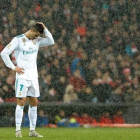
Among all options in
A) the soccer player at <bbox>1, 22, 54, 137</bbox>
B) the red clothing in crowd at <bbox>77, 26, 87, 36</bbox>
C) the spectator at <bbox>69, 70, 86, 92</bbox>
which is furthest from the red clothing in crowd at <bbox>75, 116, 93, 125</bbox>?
the soccer player at <bbox>1, 22, 54, 137</bbox>

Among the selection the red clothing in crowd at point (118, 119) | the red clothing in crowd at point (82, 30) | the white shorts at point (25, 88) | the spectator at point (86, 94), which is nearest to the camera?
the white shorts at point (25, 88)

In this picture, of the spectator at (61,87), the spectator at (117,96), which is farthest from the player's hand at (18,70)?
the spectator at (61,87)

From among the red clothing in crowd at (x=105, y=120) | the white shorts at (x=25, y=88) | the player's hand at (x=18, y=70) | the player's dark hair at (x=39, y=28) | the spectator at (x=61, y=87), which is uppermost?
the player's dark hair at (x=39, y=28)

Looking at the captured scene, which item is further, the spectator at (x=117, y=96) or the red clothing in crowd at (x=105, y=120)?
the spectator at (x=117, y=96)

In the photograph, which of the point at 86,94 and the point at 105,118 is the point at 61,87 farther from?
the point at 105,118

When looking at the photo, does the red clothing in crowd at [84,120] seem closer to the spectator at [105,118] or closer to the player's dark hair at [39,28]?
the spectator at [105,118]

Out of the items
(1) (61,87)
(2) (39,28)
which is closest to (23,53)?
(2) (39,28)

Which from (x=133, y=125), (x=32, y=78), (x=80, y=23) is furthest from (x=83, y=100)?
(x=32, y=78)

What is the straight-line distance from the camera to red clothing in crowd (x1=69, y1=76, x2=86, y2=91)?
18.2 metres

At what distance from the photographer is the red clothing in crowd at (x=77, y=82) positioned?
18156 millimetres

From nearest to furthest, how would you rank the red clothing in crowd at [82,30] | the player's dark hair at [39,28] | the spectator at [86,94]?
the player's dark hair at [39,28], the spectator at [86,94], the red clothing in crowd at [82,30]

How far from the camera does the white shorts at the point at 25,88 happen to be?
11.4 meters

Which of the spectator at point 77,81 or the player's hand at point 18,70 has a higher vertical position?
the player's hand at point 18,70

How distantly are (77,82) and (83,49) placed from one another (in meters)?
1.58
